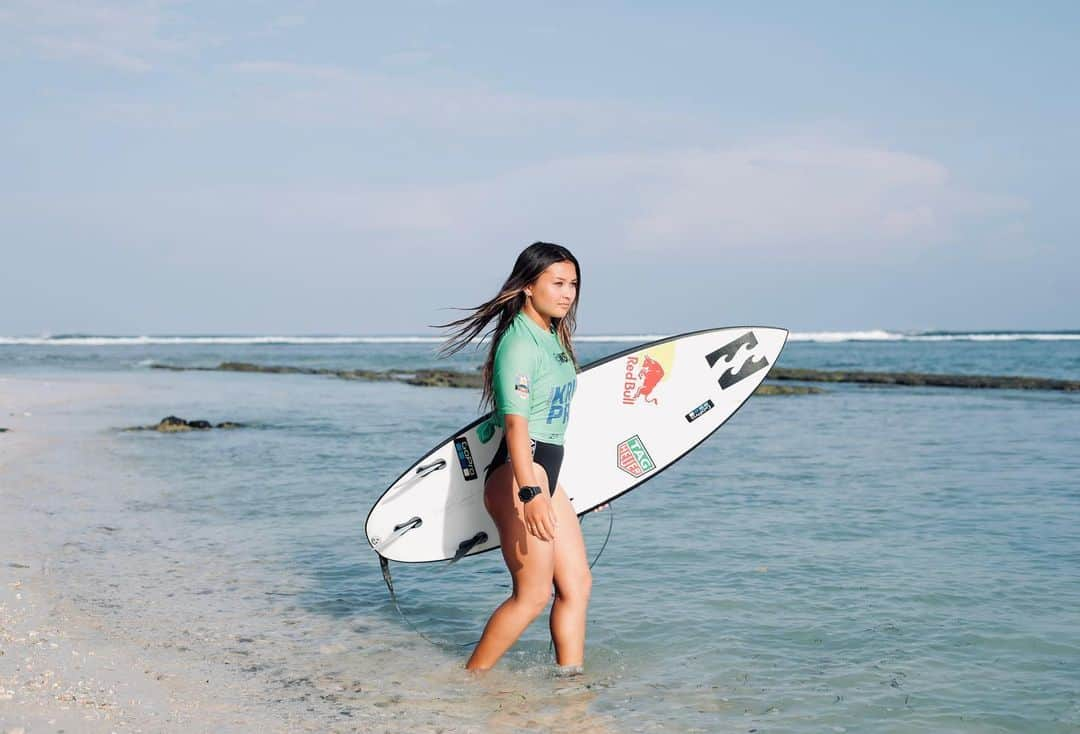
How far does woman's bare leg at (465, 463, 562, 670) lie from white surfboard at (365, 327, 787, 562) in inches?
22.5

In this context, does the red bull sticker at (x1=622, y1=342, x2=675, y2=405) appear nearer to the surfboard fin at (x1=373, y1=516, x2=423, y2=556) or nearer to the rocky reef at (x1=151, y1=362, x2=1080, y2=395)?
the surfboard fin at (x1=373, y1=516, x2=423, y2=556)

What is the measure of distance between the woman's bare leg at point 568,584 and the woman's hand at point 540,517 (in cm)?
26

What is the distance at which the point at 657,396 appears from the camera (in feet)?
17.2

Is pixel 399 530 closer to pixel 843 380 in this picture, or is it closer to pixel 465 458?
pixel 465 458

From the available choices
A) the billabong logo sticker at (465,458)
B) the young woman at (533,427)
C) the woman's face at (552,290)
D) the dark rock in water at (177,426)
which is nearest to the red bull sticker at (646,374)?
the billabong logo sticker at (465,458)

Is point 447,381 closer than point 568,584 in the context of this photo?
No

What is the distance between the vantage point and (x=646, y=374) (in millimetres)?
5266

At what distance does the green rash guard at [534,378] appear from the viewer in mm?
A: 3699

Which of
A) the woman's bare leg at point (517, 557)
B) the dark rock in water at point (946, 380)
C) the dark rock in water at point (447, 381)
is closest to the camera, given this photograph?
the woman's bare leg at point (517, 557)

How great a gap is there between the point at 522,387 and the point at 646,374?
5.53 feet

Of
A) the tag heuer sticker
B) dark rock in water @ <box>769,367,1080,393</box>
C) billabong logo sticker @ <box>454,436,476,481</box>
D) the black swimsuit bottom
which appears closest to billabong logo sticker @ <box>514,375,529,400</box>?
the black swimsuit bottom

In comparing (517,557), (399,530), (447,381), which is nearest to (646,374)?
(399,530)

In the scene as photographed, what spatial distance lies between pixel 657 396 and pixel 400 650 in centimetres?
179

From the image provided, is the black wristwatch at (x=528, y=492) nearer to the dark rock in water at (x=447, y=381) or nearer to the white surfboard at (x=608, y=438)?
the white surfboard at (x=608, y=438)
